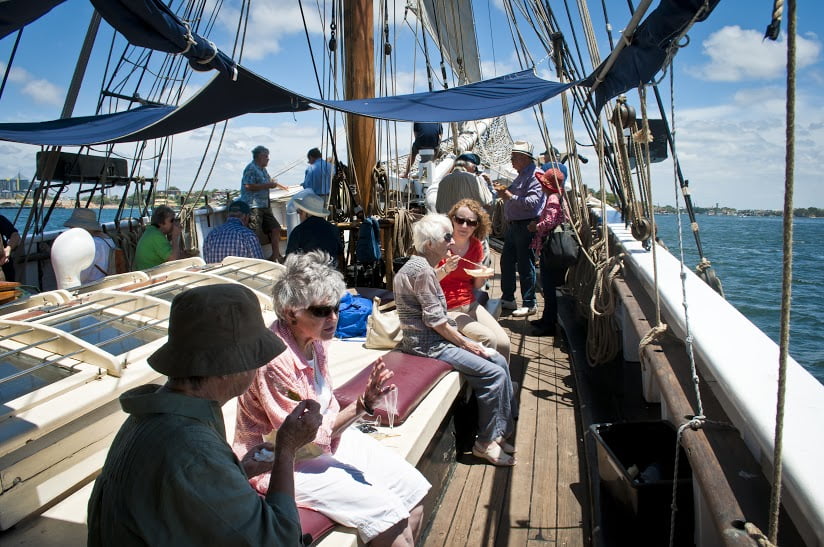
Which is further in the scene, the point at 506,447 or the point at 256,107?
the point at 256,107

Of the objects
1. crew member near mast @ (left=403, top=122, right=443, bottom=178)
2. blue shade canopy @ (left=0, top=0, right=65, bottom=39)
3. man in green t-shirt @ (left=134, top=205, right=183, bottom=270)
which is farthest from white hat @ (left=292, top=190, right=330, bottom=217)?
crew member near mast @ (left=403, top=122, right=443, bottom=178)

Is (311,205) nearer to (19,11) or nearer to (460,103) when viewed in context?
(460,103)

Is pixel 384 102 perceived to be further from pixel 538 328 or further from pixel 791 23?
pixel 791 23

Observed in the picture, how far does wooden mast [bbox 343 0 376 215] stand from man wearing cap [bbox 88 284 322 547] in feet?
14.1

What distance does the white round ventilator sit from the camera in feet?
13.5

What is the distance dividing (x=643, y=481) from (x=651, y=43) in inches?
63.7

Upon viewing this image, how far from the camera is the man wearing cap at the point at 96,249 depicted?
4609 mm

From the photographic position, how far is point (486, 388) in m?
3.12

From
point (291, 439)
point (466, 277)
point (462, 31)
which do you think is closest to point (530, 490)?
point (466, 277)

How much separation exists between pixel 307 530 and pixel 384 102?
3059mm

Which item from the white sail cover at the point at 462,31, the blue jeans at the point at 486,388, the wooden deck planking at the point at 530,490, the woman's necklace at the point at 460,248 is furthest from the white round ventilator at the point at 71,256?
the white sail cover at the point at 462,31

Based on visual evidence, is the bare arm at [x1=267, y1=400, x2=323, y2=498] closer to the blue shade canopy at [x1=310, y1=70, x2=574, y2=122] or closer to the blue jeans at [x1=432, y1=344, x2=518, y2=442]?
the blue jeans at [x1=432, y1=344, x2=518, y2=442]

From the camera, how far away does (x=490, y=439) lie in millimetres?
3072

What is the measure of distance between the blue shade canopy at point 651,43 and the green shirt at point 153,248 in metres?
3.90
